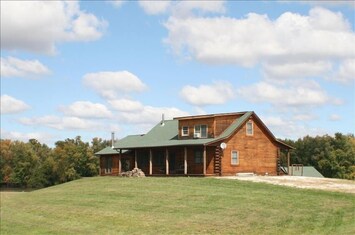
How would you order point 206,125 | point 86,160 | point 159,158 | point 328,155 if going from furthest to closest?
1. point 86,160
2. point 328,155
3. point 159,158
4. point 206,125

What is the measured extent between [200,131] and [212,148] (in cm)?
283

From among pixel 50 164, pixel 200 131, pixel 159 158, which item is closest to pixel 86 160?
pixel 50 164


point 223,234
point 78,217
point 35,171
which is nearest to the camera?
point 223,234

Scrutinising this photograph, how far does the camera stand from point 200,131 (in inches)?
1809

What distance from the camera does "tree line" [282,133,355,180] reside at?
83812mm

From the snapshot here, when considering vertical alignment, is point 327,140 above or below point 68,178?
above

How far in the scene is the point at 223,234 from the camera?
22.4 m

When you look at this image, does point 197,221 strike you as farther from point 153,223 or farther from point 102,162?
point 102,162

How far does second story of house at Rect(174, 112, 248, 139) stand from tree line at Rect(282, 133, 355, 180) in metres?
42.1

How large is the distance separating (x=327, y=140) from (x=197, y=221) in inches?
2724

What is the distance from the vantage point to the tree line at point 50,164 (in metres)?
93.6

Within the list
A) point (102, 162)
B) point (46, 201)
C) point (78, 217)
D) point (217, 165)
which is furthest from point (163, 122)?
point (78, 217)

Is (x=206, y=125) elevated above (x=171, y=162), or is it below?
above

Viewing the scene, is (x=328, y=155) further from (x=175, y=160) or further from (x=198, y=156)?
(x=198, y=156)
